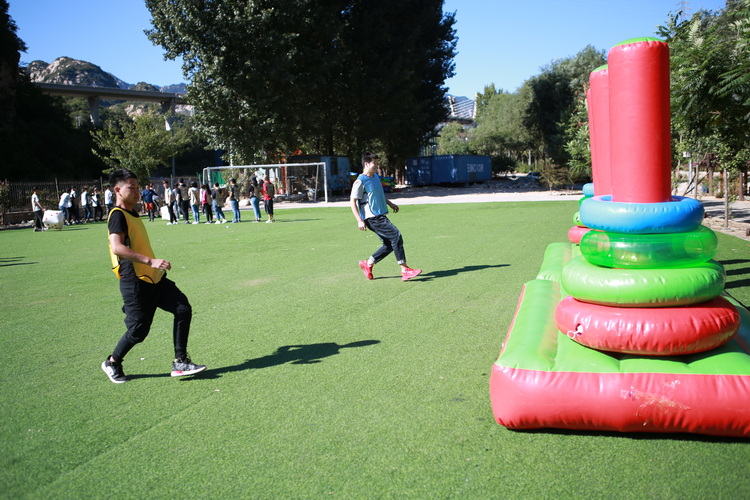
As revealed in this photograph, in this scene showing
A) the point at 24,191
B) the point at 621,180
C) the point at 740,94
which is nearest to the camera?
the point at 621,180

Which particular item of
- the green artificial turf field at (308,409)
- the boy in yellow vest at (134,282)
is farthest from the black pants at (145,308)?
the green artificial turf field at (308,409)

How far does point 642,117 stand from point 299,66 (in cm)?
3119

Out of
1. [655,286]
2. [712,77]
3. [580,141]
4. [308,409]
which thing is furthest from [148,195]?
[655,286]

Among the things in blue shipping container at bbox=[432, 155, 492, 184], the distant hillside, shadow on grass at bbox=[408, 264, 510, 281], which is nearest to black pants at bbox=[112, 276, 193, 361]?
shadow on grass at bbox=[408, 264, 510, 281]

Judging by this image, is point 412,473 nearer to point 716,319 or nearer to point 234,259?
point 716,319

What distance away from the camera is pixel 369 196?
29.5ft

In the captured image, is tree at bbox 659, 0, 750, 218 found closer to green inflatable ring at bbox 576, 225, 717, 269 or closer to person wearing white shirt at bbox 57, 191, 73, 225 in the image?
green inflatable ring at bbox 576, 225, 717, 269

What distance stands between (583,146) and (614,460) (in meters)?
20.1

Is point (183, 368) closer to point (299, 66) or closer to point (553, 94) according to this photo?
point (299, 66)

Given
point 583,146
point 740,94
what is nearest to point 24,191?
point 583,146

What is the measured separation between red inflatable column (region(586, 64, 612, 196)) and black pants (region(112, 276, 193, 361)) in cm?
475

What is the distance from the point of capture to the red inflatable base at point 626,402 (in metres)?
3.51

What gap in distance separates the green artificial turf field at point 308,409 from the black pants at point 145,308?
37cm

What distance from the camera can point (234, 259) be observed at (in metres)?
12.5
